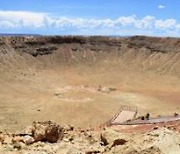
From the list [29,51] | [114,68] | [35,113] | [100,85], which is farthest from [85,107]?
[29,51]

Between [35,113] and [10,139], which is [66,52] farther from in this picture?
[10,139]

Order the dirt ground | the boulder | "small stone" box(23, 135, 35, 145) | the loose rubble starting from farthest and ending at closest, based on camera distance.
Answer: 1. the dirt ground
2. the boulder
3. "small stone" box(23, 135, 35, 145)
4. the loose rubble

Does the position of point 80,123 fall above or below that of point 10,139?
below

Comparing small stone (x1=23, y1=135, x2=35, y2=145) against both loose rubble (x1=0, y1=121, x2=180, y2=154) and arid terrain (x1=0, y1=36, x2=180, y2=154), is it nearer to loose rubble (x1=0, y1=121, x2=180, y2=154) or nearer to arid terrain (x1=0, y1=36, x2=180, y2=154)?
loose rubble (x1=0, y1=121, x2=180, y2=154)

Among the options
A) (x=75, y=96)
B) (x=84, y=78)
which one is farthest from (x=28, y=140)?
(x=84, y=78)

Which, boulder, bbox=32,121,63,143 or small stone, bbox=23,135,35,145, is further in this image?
boulder, bbox=32,121,63,143

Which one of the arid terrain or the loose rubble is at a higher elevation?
the loose rubble

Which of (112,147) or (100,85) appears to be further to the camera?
(100,85)

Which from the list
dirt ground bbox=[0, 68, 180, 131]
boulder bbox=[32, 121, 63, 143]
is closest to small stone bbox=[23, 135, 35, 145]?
boulder bbox=[32, 121, 63, 143]
